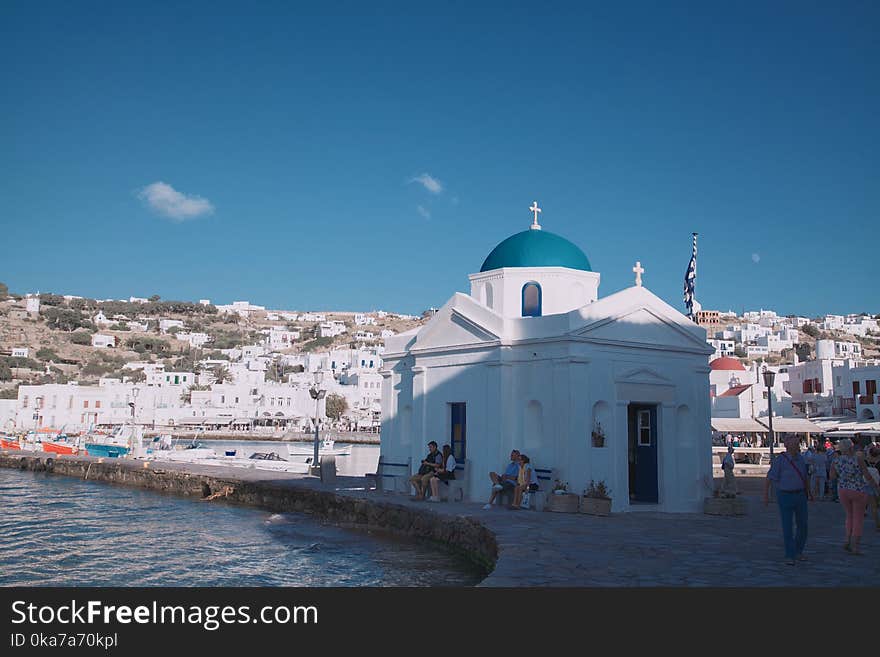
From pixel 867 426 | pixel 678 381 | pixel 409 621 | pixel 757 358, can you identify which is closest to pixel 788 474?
pixel 409 621

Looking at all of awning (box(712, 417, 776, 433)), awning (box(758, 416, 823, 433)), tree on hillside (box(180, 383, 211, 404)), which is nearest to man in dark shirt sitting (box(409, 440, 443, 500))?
awning (box(712, 417, 776, 433))

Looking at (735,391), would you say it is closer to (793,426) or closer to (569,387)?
(793,426)

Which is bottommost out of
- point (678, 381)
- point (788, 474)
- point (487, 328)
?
point (788, 474)

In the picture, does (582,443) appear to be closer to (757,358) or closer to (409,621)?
(409,621)

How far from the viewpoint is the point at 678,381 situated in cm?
1745

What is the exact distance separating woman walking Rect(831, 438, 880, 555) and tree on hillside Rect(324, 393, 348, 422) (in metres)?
93.0

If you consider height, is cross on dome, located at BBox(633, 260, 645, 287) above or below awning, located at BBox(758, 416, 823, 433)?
above

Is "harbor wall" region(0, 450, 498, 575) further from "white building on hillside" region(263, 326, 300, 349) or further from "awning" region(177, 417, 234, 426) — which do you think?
"white building on hillside" region(263, 326, 300, 349)

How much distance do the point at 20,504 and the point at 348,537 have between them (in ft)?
44.8

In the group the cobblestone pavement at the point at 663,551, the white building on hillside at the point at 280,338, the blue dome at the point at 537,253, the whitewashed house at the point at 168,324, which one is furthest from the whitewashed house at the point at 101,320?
the cobblestone pavement at the point at 663,551

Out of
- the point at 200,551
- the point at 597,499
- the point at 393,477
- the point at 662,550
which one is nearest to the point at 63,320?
the point at 393,477

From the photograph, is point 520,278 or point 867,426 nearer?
point 520,278

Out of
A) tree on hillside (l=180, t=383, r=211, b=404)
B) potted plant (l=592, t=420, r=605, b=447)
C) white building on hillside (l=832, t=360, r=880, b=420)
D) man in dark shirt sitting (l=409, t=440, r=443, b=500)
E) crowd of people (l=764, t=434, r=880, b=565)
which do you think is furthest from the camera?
tree on hillside (l=180, t=383, r=211, b=404)

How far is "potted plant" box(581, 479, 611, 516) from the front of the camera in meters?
14.9
